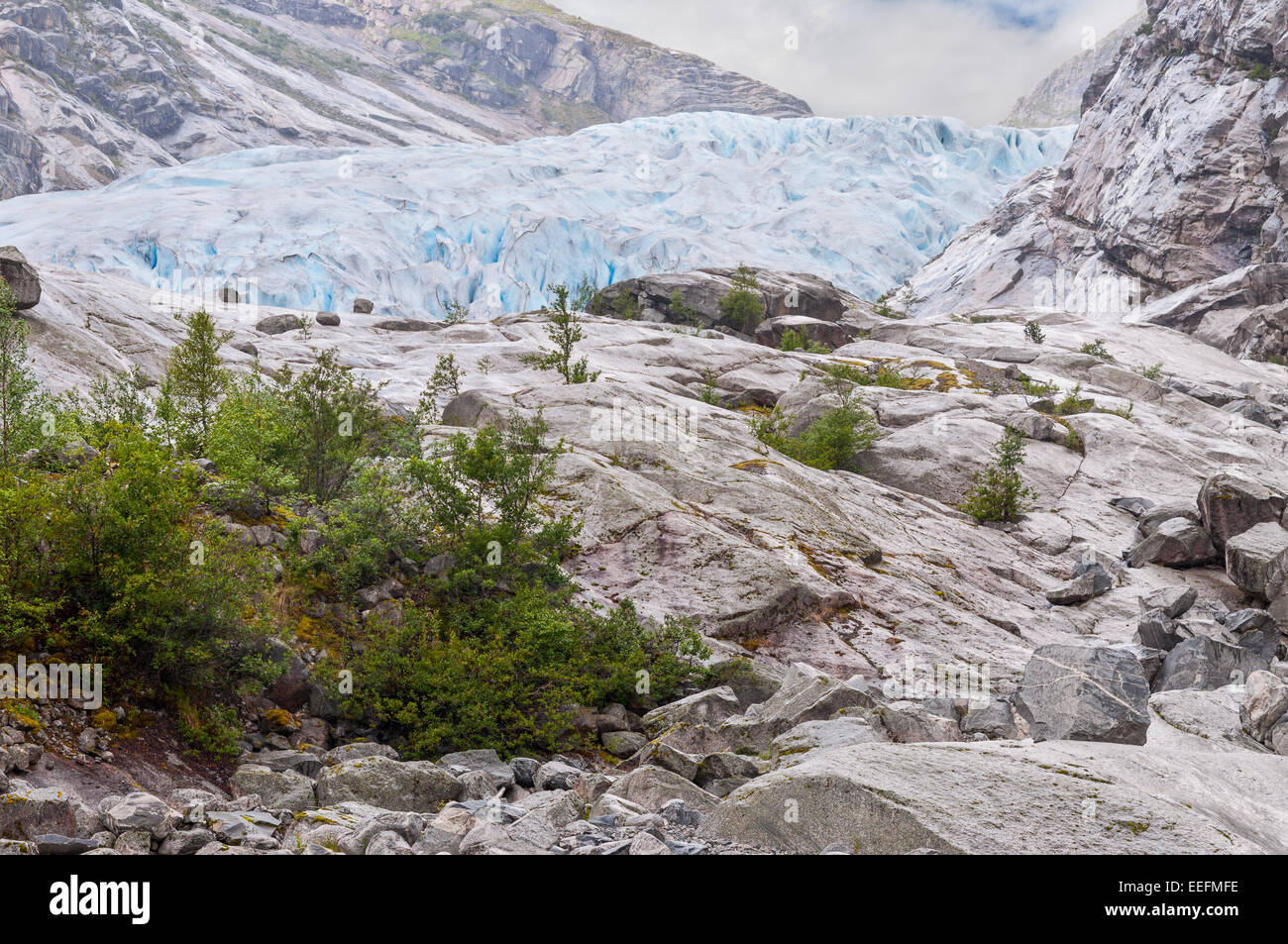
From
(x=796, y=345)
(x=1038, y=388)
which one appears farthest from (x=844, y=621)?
(x=796, y=345)

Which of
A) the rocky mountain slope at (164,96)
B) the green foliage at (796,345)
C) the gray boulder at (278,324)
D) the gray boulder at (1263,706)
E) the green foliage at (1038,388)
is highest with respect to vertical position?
the rocky mountain slope at (164,96)

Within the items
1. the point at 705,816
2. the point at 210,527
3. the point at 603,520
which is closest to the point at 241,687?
the point at 210,527

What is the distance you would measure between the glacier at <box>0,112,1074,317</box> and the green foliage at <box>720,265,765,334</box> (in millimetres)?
20503

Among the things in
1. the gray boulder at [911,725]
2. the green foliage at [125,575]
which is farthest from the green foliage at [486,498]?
the gray boulder at [911,725]

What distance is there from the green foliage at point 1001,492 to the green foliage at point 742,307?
29.7 metres

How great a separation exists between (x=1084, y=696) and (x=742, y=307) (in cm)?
A: 4585

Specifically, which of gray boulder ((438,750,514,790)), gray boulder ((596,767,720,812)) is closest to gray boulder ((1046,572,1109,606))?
gray boulder ((596,767,720,812))

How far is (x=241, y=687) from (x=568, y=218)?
231ft

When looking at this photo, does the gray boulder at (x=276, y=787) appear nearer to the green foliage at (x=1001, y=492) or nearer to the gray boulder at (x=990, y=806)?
the gray boulder at (x=990, y=806)

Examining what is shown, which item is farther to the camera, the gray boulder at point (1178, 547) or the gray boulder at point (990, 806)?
the gray boulder at point (1178, 547)

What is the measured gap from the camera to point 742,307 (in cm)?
5375

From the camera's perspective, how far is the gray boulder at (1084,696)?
9336 mm

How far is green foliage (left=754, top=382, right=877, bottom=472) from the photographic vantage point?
80.9 ft

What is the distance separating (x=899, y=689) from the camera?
12656 millimetres
